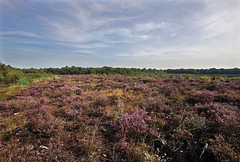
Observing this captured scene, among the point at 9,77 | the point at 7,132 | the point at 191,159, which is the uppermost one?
the point at 9,77

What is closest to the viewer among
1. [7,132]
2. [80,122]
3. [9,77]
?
[7,132]

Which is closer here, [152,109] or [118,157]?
[118,157]

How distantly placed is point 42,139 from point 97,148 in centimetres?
160

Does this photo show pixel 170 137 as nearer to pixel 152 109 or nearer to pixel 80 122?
pixel 152 109

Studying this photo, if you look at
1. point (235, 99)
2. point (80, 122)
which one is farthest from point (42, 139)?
point (235, 99)

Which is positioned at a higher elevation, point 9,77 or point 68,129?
point 9,77

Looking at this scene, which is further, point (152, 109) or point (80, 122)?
point (152, 109)

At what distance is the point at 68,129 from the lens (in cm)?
330

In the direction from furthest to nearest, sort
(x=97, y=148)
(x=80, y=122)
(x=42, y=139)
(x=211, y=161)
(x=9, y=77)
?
(x=9, y=77) < (x=80, y=122) < (x=42, y=139) < (x=97, y=148) < (x=211, y=161)

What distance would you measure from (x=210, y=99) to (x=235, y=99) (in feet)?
4.36

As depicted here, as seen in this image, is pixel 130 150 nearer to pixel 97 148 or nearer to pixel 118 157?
pixel 118 157

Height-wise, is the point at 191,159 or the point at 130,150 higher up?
the point at 130,150

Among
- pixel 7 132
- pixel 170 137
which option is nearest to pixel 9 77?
pixel 7 132

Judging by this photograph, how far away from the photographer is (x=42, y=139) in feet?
8.89
